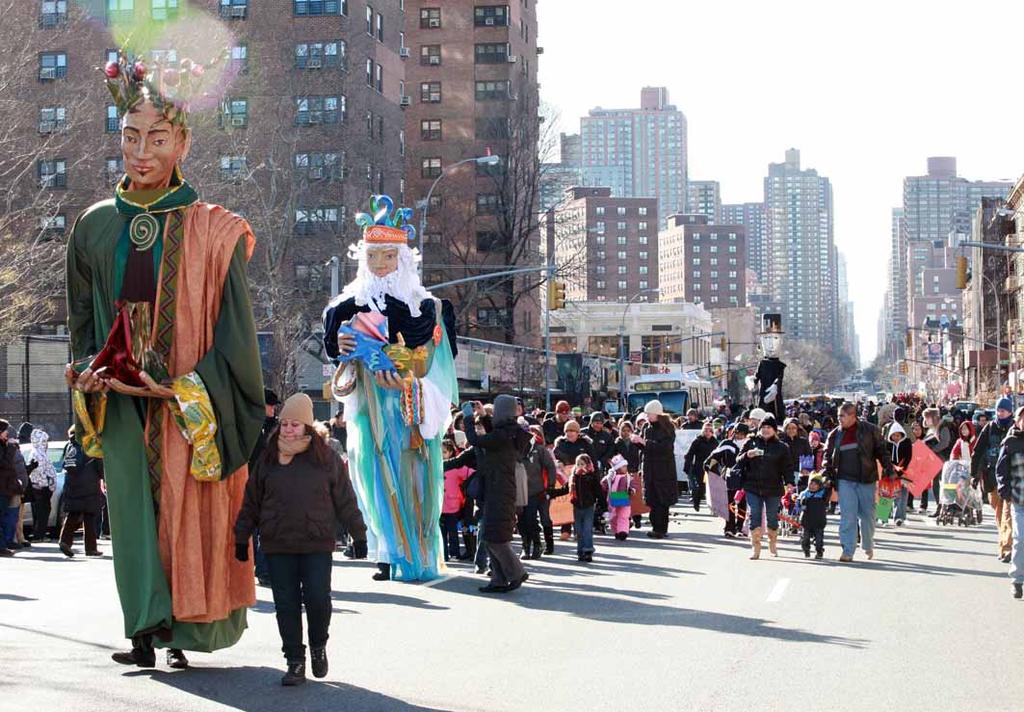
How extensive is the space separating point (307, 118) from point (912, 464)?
3826cm

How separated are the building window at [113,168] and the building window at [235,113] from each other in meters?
4.03

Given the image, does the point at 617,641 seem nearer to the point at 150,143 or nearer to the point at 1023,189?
the point at 150,143

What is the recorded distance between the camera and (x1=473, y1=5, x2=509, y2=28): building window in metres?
92.2

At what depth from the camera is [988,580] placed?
15.9 metres

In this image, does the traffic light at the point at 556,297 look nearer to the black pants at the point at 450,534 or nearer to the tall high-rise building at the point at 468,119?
the black pants at the point at 450,534

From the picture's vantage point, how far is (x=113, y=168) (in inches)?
2248

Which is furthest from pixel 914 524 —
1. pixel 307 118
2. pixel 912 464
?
pixel 307 118

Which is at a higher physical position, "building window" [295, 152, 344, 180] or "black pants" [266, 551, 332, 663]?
"building window" [295, 152, 344, 180]

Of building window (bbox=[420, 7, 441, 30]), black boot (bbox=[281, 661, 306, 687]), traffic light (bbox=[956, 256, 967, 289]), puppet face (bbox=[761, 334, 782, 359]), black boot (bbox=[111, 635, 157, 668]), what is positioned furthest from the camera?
building window (bbox=[420, 7, 441, 30])

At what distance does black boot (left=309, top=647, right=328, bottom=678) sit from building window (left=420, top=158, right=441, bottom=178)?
8002 cm

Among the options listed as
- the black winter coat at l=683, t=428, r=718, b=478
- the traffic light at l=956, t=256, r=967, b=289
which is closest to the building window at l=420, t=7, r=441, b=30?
the traffic light at l=956, t=256, r=967, b=289

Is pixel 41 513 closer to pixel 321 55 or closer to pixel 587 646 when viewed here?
pixel 587 646

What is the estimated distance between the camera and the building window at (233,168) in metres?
44.1

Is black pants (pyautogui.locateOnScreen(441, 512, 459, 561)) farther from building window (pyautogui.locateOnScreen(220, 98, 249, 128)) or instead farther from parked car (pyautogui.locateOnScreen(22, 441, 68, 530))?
building window (pyautogui.locateOnScreen(220, 98, 249, 128))
